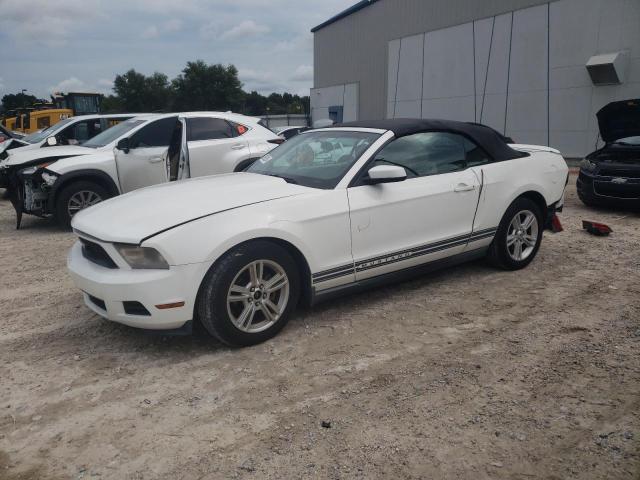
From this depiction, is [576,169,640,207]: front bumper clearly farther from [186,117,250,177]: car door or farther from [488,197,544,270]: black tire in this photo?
[186,117,250,177]: car door

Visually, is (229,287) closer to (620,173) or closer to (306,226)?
(306,226)

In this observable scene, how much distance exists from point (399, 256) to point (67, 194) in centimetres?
550

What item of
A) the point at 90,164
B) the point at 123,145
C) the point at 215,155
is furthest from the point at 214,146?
the point at 90,164

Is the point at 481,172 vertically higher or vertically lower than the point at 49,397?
higher

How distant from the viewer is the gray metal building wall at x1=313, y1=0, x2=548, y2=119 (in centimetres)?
2098

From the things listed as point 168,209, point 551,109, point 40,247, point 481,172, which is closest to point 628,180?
point 481,172

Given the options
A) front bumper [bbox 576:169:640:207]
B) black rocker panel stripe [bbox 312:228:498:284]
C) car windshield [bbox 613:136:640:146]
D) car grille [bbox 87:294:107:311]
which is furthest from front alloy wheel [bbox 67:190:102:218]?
car windshield [bbox 613:136:640:146]

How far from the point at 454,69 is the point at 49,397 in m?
21.6

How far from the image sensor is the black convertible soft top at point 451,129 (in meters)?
4.40

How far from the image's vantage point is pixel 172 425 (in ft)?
8.93

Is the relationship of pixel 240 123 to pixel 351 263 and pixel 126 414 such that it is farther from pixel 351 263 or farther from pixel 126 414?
pixel 126 414

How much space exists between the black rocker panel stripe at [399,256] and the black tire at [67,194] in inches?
203

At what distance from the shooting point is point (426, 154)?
4.45 meters

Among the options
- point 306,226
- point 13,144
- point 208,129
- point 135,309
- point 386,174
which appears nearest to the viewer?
point 135,309
